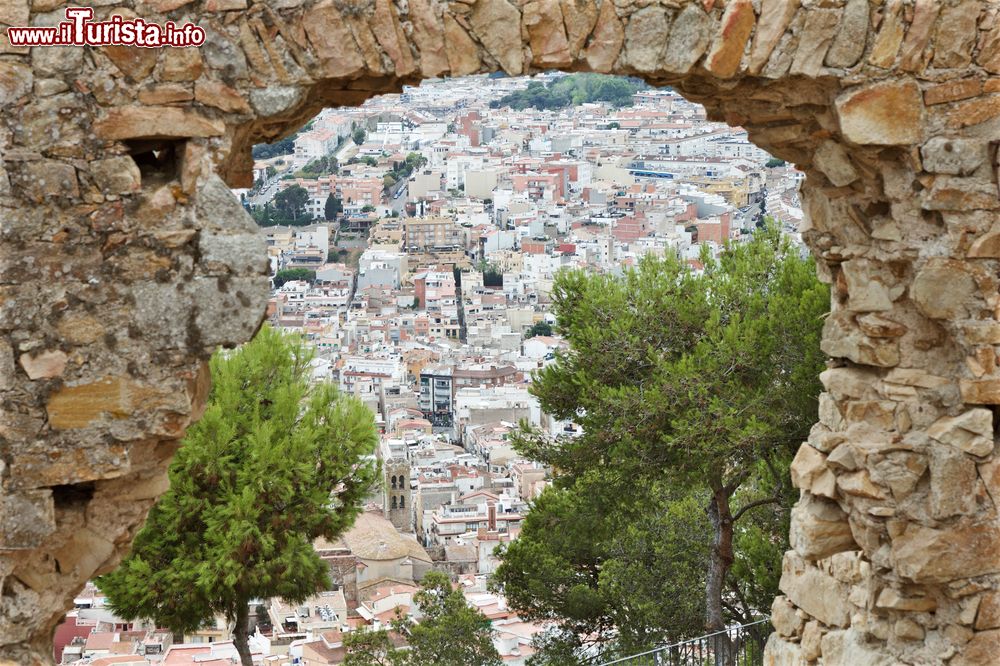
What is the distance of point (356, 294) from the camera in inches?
3110

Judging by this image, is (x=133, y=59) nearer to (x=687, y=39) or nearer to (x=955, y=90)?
(x=687, y=39)

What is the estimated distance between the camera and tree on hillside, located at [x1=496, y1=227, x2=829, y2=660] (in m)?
9.10

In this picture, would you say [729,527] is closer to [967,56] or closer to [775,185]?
[967,56]

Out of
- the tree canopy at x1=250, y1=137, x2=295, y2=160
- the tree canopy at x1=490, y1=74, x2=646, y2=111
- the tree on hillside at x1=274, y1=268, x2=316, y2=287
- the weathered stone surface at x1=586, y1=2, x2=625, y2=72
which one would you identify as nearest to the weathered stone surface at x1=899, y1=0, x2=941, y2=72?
the weathered stone surface at x1=586, y1=2, x2=625, y2=72

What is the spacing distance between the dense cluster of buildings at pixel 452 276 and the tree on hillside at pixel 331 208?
589mm

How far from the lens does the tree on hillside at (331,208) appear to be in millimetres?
89438

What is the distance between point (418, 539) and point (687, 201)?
152ft

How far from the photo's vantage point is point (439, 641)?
1362 cm

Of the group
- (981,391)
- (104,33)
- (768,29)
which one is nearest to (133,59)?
(104,33)

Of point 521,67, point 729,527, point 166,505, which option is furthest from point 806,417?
point 521,67

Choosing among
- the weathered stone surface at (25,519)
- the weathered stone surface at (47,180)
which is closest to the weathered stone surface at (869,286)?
the weathered stone surface at (47,180)

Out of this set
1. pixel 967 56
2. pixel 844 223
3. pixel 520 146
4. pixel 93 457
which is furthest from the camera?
pixel 520 146

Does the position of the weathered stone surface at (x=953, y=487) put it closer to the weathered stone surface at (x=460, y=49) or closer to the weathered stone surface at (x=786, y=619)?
the weathered stone surface at (x=786, y=619)

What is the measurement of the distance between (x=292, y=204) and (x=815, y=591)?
84.1 meters
